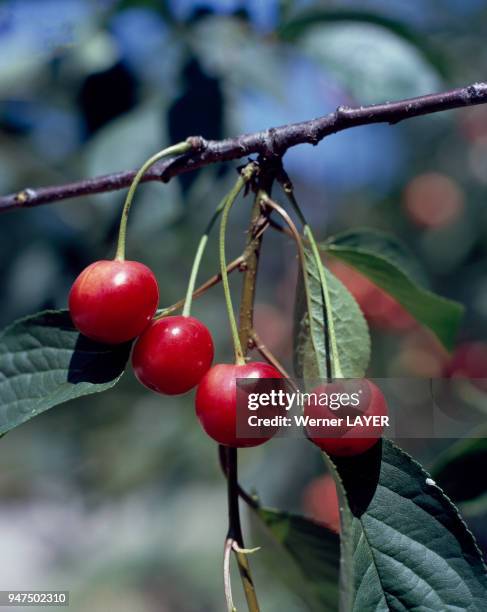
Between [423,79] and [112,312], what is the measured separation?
1.39 metres

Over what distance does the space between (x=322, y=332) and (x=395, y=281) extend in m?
0.29

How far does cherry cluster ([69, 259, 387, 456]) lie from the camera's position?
975 mm

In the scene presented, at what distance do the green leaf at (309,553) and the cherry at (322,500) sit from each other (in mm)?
1305

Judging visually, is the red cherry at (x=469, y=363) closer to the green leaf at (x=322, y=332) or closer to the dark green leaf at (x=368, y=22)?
the dark green leaf at (x=368, y=22)

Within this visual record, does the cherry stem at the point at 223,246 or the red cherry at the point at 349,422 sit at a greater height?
the cherry stem at the point at 223,246

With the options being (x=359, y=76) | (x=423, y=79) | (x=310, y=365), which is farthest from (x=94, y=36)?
(x=310, y=365)

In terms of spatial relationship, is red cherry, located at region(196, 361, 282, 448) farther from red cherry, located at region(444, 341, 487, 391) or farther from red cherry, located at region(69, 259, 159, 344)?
red cherry, located at region(444, 341, 487, 391)

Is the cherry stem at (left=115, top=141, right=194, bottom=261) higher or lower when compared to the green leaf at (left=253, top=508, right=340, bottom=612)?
higher

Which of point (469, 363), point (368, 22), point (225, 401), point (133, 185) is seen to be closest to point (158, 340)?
point (225, 401)

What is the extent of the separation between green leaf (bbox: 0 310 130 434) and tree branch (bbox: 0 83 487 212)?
23 centimetres

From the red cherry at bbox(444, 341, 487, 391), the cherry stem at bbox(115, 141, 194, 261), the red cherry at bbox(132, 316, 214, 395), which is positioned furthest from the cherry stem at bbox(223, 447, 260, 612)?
the red cherry at bbox(444, 341, 487, 391)

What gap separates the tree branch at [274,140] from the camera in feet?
3.37

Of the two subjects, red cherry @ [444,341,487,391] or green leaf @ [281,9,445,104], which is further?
red cherry @ [444,341,487,391]

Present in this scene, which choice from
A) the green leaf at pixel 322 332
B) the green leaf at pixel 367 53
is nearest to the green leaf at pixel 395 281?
the green leaf at pixel 322 332
